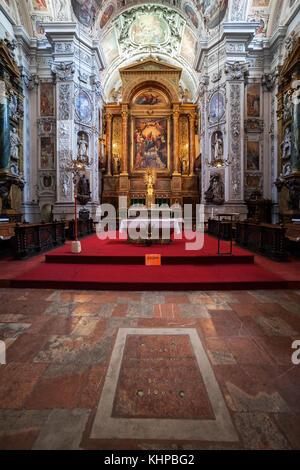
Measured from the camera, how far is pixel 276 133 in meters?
13.7

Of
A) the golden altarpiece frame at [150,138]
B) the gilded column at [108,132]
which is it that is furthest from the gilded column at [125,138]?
the gilded column at [108,132]

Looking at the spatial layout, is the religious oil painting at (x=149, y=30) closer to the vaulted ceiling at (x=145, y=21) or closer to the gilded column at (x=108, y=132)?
the vaulted ceiling at (x=145, y=21)

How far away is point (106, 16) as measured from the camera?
15.9 metres

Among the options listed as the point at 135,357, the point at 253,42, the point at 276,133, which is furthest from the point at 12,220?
the point at 253,42

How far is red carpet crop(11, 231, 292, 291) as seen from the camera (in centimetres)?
450

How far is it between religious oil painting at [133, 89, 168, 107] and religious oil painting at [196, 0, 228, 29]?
19.2 ft

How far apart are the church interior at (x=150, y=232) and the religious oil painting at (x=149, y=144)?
117 millimetres

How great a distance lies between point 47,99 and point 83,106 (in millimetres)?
2274

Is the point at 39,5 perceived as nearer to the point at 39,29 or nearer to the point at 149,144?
the point at 39,29

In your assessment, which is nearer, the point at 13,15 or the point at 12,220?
the point at 12,220

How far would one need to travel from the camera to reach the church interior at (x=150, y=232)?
172cm

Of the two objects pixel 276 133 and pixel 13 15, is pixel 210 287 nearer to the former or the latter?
pixel 276 133

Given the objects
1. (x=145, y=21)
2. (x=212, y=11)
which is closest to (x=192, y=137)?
(x=212, y=11)

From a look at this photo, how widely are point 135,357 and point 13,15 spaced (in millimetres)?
18974
